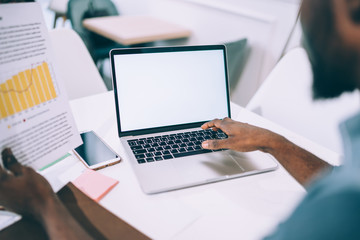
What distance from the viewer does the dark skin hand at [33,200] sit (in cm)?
48

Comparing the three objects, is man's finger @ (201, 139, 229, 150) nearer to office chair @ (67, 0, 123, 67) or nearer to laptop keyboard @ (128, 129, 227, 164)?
laptop keyboard @ (128, 129, 227, 164)

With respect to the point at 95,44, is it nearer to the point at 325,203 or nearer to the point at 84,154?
the point at 84,154

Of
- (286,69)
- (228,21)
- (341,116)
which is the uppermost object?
(228,21)

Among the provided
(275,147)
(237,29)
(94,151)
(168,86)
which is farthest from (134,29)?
(275,147)

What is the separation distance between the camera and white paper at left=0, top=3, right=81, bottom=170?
0.51 metres

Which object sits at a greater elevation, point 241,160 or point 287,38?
point 287,38

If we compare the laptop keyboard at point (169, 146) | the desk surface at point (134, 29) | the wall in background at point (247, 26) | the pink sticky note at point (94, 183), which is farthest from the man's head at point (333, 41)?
the desk surface at point (134, 29)

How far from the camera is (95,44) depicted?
2471mm

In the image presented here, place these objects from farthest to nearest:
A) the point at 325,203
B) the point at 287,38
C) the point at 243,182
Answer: the point at 287,38
the point at 243,182
the point at 325,203

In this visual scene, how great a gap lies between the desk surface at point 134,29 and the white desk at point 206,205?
4.57 ft

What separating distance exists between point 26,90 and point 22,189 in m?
0.18

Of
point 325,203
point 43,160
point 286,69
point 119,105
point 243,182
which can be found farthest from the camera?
point 286,69

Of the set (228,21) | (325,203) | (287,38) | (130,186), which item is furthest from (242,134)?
(228,21)

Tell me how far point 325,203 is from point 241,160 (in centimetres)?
43
